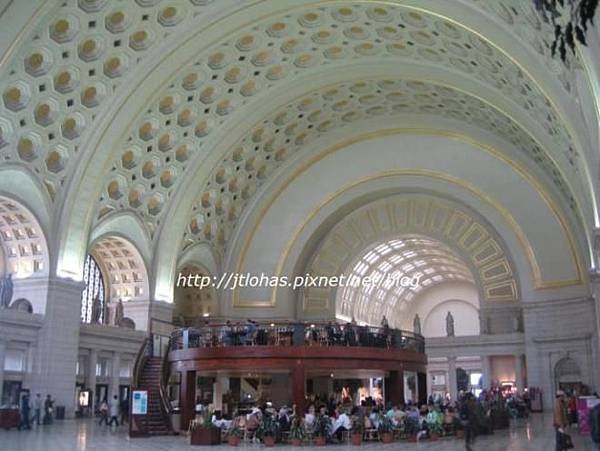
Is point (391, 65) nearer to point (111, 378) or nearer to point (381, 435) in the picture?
point (381, 435)

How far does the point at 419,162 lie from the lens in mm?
35688

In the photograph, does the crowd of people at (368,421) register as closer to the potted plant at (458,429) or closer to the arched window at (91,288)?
the potted plant at (458,429)

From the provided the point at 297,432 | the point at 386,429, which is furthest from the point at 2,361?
the point at 386,429

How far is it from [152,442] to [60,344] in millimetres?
10400

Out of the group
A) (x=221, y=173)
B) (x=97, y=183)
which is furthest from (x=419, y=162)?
(x=97, y=183)

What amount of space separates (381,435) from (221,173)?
61.2ft

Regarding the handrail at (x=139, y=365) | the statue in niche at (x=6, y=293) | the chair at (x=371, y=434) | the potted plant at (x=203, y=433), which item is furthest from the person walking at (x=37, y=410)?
the chair at (x=371, y=434)

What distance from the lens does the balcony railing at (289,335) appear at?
22.7 m

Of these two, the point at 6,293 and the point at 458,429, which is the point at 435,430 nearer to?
the point at 458,429

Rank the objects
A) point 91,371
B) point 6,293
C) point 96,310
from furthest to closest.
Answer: point 96,310, point 91,371, point 6,293

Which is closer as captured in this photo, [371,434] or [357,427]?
[357,427]

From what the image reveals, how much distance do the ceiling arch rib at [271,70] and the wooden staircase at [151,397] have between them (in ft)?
27.7

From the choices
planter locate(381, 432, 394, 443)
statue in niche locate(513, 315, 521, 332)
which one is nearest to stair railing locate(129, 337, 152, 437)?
planter locate(381, 432, 394, 443)

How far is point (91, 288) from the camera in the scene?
112 ft
